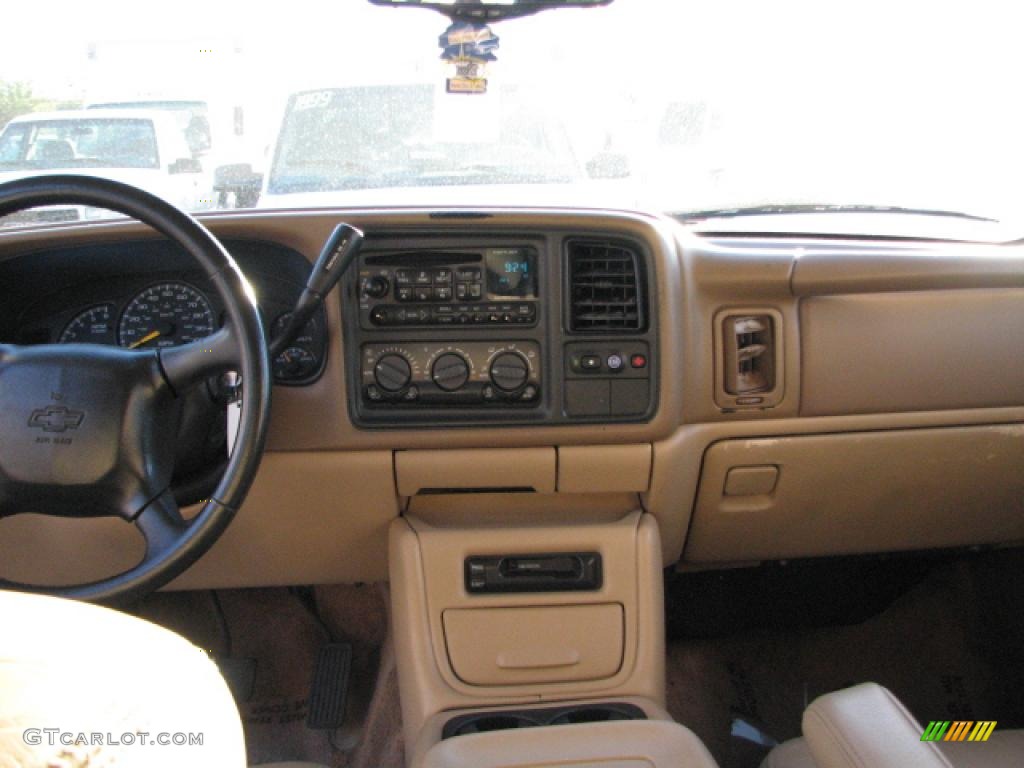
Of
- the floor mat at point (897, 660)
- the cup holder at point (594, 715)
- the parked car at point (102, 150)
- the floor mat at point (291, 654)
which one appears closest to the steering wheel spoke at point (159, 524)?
the cup holder at point (594, 715)

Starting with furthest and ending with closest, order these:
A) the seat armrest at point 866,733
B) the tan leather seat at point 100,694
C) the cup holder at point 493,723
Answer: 1. the cup holder at point 493,723
2. the seat armrest at point 866,733
3. the tan leather seat at point 100,694

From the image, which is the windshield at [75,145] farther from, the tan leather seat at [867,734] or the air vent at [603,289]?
the tan leather seat at [867,734]

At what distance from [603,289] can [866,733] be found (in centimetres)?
96

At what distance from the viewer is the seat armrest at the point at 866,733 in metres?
1.26

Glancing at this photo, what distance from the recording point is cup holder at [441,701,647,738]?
1826 mm

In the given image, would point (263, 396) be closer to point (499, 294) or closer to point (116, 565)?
point (499, 294)

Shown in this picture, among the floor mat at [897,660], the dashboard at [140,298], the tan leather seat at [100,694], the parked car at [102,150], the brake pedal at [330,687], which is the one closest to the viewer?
the tan leather seat at [100,694]

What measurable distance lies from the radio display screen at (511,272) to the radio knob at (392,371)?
0.22 meters

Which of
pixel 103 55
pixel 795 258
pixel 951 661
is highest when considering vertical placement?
pixel 103 55

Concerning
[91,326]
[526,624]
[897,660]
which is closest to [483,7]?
[91,326]

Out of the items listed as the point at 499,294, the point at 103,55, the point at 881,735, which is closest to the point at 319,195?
the point at 103,55

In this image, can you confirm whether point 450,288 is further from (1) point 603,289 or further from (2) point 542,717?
(2) point 542,717

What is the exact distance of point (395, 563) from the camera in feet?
6.66

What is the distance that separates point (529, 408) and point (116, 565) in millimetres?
948
